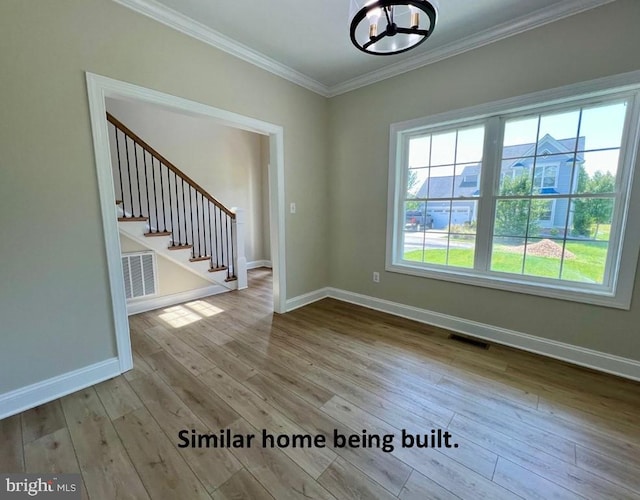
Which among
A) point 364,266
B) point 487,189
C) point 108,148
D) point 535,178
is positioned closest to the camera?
point 108,148

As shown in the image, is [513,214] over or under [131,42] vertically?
under

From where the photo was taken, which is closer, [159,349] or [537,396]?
[537,396]

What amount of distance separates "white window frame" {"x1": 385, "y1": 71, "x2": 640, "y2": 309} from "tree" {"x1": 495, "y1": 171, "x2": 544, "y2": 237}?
0.08m

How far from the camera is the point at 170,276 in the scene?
3.60m

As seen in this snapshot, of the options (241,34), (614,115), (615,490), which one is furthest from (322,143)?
(615,490)

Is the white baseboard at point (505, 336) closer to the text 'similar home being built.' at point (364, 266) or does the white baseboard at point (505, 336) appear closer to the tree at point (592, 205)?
the text 'similar home being built.' at point (364, 266)

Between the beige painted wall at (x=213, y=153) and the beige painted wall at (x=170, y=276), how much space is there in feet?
5.22

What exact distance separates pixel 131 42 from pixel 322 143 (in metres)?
2.12

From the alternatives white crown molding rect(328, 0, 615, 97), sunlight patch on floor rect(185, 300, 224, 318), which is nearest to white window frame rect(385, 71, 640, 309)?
white crown molding rect(328, 0, 615, 97)

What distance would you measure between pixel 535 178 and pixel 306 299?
270cm

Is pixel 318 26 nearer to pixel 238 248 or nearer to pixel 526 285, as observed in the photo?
pixel 526 285

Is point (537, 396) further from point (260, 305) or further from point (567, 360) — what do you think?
point (260, 305)

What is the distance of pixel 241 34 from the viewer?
7.63 ft

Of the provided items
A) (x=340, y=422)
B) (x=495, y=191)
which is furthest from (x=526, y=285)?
(x=340, y=422)
